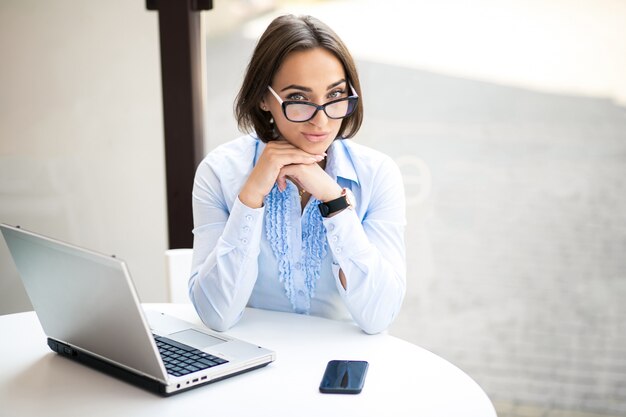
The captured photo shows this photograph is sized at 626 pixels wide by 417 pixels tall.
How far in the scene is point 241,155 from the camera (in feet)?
6.79

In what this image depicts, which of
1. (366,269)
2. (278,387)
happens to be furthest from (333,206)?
(278,387)

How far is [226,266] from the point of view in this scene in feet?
5.94

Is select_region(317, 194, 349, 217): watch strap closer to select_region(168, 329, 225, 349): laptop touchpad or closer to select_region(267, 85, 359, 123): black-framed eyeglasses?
select_region(267, 85, 359, 123): black-framed eyeglasses

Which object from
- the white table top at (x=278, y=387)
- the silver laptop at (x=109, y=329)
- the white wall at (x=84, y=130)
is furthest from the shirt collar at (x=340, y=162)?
the white wall at (x=84, y=130)

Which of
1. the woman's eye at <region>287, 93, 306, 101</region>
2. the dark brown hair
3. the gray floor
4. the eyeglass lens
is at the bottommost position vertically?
the gray floor

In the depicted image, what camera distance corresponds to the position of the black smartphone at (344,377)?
134cm

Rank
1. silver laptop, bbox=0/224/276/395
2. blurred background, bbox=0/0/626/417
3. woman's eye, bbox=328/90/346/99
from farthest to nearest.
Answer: blurred background, bbox=0/0/626/417 < woman's eye, bbox=328/90/346/99 < silver laptop, bbox=0/224/276/395

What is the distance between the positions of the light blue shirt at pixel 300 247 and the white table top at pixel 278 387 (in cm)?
13

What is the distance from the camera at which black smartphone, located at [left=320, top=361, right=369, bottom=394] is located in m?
1.34

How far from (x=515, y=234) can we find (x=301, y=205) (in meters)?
1.21

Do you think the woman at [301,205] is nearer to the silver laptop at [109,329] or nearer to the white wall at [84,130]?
the silver laptop at [109,329]

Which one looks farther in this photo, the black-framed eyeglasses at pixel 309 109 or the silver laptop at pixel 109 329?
the black-framed eyeglasses at pixel 309 109

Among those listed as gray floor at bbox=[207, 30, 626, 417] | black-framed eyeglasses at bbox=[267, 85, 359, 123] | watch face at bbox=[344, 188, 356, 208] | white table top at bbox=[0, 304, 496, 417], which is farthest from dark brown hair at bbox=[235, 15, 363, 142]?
gray floor at bbox=[207, 30, 626, 417]

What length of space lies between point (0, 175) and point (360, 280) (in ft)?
6.93
